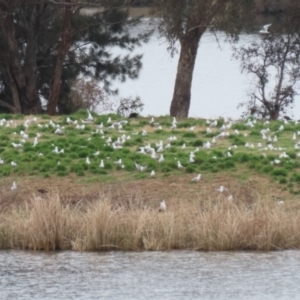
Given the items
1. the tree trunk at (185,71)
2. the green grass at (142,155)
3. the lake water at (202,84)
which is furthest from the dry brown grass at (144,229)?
the lake water at (202,84)

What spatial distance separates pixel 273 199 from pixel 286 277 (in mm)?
3790

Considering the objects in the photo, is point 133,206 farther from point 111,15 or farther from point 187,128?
point 111,15

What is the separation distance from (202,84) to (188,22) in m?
27.4

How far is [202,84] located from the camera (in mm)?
55469

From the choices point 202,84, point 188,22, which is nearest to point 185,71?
point 188,22

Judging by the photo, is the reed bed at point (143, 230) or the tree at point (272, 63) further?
the tree at point (272, 63)

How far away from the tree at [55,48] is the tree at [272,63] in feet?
20.8

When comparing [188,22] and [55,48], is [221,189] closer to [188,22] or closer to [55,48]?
[188,22]

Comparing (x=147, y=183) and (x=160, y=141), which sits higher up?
(x=160, y=141)

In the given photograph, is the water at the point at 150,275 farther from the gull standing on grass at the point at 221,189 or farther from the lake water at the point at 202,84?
the lake water at the point at 202,84

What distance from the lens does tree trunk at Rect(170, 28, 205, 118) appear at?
93.9 feet

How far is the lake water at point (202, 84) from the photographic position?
45969 millimetres

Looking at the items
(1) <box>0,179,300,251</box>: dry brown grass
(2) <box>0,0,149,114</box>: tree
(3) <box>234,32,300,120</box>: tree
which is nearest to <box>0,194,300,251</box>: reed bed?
(1) <box>0,179,300,251</box>: dry brown grass

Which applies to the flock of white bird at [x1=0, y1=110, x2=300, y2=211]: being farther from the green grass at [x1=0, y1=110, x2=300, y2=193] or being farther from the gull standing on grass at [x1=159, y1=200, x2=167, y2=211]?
the gull standing on grass at [x1=159, y1=200, x2=167, y2=211]
